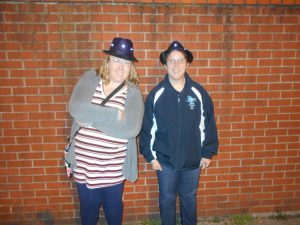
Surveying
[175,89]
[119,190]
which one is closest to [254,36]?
[175,89]

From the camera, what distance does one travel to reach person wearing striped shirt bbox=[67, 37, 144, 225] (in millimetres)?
2559

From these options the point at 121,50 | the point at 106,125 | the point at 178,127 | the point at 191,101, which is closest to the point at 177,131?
the point at 178,127

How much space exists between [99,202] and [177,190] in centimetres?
84

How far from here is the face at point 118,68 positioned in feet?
8.58

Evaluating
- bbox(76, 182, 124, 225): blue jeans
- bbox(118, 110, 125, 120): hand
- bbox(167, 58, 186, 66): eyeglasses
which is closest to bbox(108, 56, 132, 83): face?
bbox(118, 110, 125, 120): hand

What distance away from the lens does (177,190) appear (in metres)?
3.17

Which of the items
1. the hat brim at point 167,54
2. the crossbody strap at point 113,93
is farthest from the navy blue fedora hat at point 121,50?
the hat brim at point 167,54

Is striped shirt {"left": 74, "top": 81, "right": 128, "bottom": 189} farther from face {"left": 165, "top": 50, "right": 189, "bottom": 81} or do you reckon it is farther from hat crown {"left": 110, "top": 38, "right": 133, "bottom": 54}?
face {"left": 165, "top": 50, "right": 189, "bottom": 81}

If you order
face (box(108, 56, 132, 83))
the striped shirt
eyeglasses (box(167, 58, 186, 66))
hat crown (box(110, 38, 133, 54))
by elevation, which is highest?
hat crown (box(110, 38, 133, 54))

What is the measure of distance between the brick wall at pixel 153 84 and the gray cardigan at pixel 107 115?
0.60 metres

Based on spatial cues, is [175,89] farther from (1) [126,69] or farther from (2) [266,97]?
(2) [266,97]

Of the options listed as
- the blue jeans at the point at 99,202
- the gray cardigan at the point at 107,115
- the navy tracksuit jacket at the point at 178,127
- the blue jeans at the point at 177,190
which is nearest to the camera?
the gray cardigan at the point at 107,115

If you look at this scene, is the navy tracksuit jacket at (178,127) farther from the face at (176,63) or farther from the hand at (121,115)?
the hand at (121,115)

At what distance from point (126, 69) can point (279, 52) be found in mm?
1830
